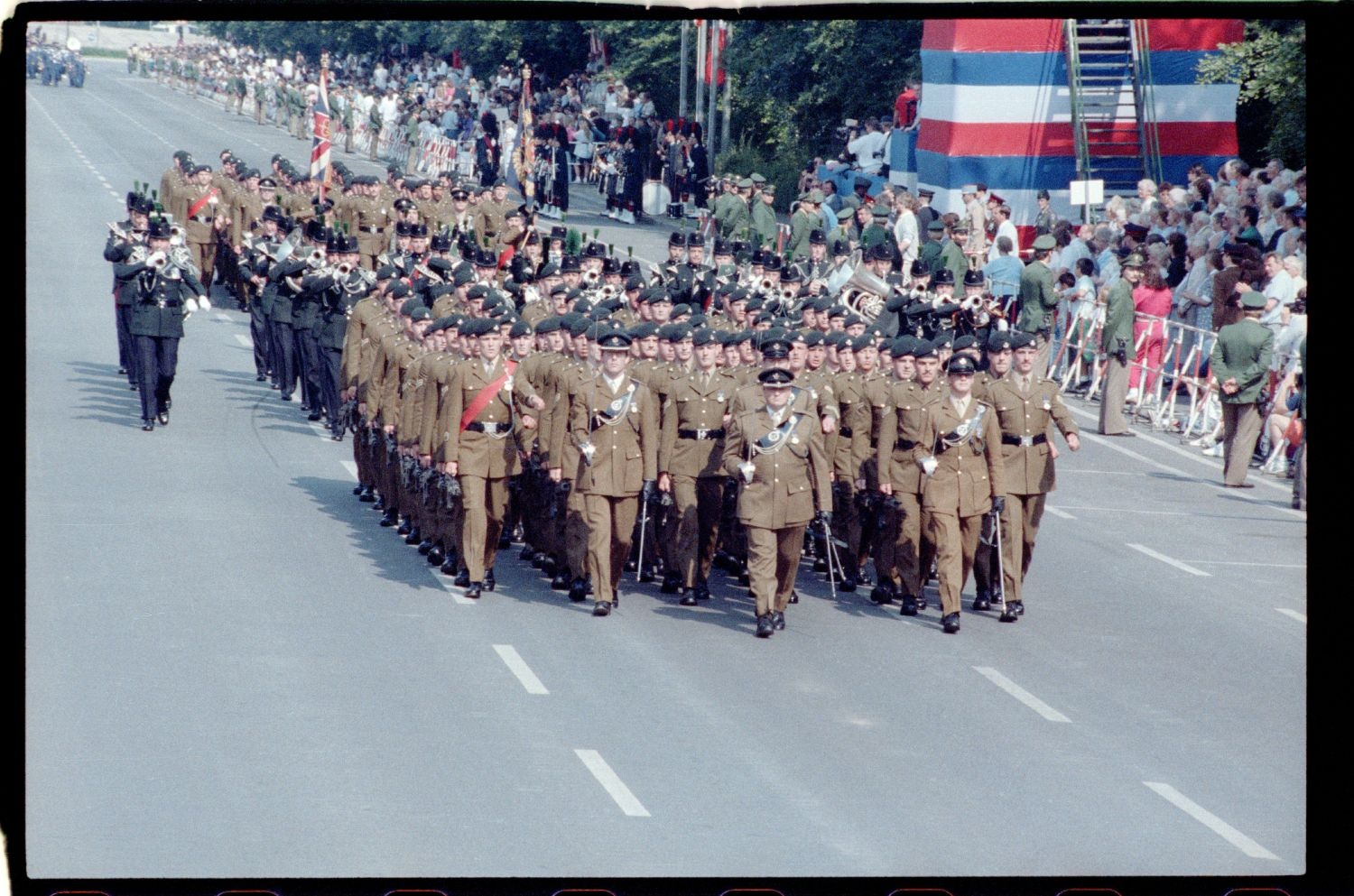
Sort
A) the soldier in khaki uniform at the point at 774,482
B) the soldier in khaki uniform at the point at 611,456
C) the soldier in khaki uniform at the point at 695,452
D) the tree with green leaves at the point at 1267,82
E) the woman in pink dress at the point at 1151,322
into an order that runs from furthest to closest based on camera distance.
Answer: the tree with green leaves at the point at 1267,82
the woman in pink dress at the point at 1151,322
the soldier in khaki uniform at the point at 695,452
the soldier in khaki uniform at the point at 611,456
the soldier in khaki uniform at the point at 774,482

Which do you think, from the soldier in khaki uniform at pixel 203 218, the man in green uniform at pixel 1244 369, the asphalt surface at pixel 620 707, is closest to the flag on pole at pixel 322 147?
the soldier in khaki uniform at pixel 203 218

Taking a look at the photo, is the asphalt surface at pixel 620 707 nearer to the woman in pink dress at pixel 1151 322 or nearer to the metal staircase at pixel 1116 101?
the woman in pink dress at pixel 1151 322

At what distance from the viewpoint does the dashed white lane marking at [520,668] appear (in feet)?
44.4

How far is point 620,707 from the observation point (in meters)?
13.1

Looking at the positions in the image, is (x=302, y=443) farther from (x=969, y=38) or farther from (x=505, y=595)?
(x=969, y=38)

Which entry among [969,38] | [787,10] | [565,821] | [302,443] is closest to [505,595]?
[565,821]

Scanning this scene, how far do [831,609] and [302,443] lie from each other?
785 centimetres

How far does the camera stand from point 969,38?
31.9 m

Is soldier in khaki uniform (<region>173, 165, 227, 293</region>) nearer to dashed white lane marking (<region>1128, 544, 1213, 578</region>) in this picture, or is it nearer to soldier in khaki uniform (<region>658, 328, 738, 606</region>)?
dashed white lane marking (<region>1128, 544, 1213, 578</region>)

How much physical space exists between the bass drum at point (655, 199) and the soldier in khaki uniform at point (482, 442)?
966 inches

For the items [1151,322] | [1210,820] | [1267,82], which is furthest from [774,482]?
[1267,82]

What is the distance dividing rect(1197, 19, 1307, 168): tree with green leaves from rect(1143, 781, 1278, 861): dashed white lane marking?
39.7 feet

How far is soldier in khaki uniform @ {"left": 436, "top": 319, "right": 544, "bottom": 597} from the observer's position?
1600 centimetres

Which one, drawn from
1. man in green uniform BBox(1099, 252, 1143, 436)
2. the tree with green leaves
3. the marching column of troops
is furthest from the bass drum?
the marching column of troops
